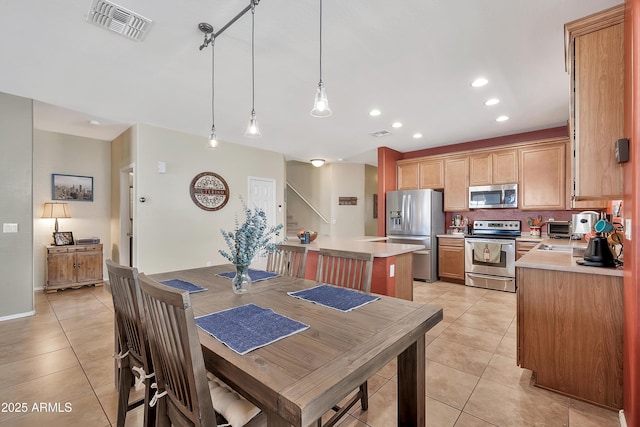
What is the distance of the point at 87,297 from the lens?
13.5 feet

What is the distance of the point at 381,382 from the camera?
Answer: 2.03 meters

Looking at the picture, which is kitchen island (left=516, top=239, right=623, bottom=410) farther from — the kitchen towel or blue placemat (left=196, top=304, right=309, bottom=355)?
the kitchen towel

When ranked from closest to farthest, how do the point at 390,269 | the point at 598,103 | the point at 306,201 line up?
1. the point at 598,103
2. the point at 390,269
3. the point at 306,201

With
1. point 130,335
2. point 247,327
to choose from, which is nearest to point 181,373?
point 247,327

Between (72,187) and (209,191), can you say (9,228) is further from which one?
(209,191)

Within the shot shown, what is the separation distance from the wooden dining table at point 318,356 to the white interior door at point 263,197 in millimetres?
3975

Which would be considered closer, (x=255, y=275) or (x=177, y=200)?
(x=255, y=275)

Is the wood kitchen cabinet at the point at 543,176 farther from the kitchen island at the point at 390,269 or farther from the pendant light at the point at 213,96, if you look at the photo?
the pendant light at the point at 213,96

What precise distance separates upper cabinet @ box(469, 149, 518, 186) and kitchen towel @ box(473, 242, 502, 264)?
3.62ft

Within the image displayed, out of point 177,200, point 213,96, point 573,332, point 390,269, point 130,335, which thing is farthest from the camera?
point 177,200

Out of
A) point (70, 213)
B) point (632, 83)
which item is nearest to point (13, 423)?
point (632, 83)

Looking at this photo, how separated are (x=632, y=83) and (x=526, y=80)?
1.84 metres

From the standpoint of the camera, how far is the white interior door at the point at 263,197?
5.58m

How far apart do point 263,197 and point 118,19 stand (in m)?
4.02
